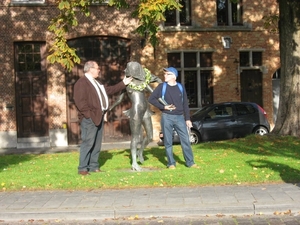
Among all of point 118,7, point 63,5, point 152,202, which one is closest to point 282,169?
point 152,202

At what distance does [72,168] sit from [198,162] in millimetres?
2704

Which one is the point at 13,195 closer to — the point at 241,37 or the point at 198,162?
the point at 198,162

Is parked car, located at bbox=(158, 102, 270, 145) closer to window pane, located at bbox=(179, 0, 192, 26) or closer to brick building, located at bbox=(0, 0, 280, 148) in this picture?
brick building, located at bbox=(0, 0, 280, 148)

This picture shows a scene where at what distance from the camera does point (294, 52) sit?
615 inches

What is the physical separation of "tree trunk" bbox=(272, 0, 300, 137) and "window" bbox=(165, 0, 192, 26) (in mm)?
8443

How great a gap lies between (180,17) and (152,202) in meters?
16.8

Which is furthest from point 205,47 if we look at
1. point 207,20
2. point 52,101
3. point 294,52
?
point 294,52

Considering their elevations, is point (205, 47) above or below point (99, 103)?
above

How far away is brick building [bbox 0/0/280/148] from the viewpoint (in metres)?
22.3

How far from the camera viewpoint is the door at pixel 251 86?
24656 mm

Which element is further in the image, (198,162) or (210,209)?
(198,162)

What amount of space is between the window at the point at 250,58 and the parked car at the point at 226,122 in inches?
167

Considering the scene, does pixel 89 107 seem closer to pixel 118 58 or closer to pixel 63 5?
pixel 63 5

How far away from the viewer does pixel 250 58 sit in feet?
80.5
